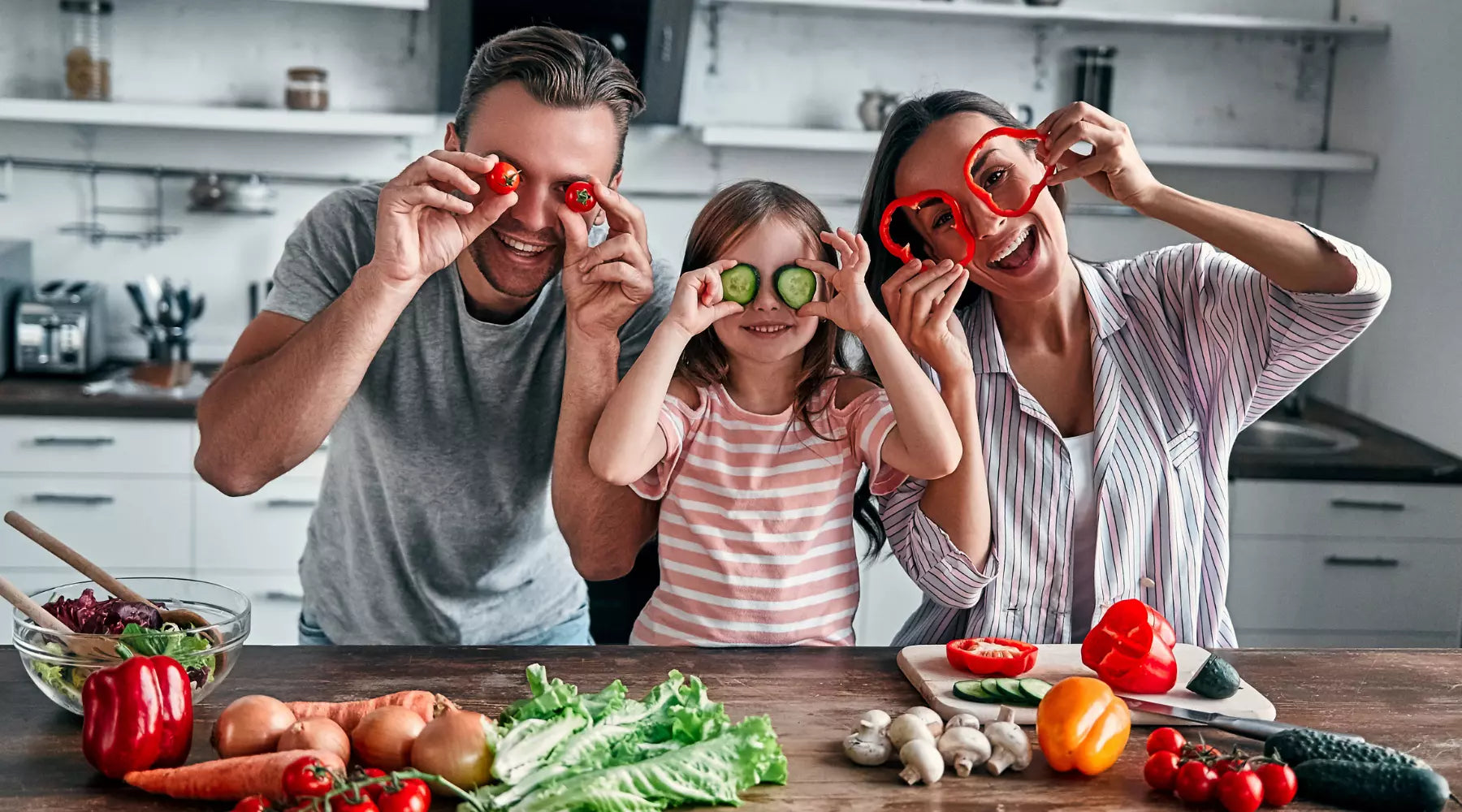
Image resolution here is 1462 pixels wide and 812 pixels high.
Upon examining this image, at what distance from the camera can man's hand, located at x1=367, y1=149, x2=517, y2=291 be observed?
5.68 ft

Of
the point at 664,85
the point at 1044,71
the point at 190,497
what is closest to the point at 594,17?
the point at 664,85

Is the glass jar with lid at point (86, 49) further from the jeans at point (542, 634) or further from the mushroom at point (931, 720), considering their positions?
the mushroom at point (931, 720)

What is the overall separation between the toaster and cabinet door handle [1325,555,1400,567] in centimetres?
349

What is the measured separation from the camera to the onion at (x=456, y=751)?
1296 mm

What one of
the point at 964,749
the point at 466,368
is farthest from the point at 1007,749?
the point at 466,368

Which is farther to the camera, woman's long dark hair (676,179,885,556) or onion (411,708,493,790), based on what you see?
woman's long dark hair (676,179,885,556)

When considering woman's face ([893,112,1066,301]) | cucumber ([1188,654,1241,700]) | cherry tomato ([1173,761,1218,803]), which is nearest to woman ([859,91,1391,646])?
woman's face ([893,112,1066,301])

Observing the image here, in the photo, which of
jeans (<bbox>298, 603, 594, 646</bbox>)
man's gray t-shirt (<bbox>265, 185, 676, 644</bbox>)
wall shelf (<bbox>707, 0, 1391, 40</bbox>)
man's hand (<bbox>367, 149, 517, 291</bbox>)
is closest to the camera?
man's hand (<bbox>367, 149, 517, 291</bbox>)

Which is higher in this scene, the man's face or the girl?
the man's face

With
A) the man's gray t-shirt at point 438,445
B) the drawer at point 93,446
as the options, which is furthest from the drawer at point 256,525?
the man's gray t-shirt at point 438,445

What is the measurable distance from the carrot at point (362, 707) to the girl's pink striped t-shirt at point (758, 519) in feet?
1.69

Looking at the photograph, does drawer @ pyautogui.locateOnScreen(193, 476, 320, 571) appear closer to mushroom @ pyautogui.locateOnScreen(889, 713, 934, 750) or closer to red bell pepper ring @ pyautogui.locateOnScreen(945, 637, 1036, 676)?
red bell pepper ring @ pyautogui.locateOnScreen(945, 637, 1036, 676)

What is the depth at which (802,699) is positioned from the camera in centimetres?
159

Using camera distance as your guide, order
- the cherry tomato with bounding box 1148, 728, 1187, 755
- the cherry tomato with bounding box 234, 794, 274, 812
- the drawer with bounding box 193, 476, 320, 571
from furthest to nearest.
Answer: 1. the drawer with bounding box 193, 476, 320, 571
2. the cherry tomato with bounding box 1148, 728, 1187, 755
3. the cherry tomato with bounding box 234, 794, 274, 812
